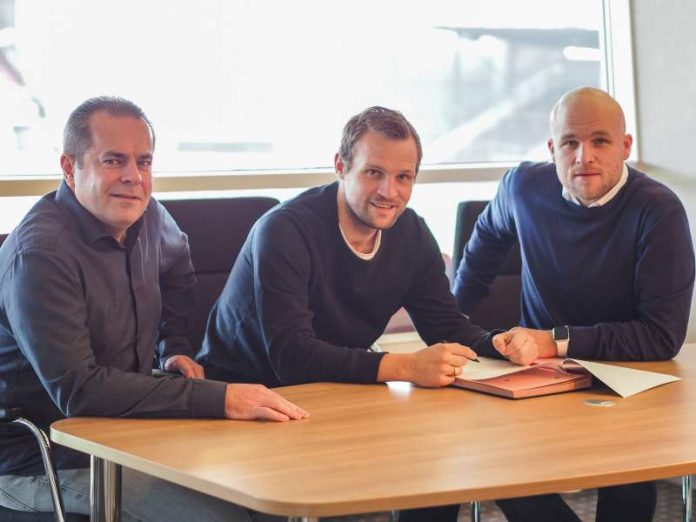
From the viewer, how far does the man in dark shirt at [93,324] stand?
73.1 inches

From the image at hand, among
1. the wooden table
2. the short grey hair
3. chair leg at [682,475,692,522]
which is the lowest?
chair leg at [682,475,692,522]

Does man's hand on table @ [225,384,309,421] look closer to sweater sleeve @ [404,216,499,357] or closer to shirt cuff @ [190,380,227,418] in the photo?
shirt cuff @ [190,380,227,418]

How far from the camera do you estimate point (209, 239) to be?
9.46 feet

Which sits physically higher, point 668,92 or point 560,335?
point 668,92

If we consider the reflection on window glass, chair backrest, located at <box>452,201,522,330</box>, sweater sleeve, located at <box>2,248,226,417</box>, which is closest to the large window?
the reflection on window glass

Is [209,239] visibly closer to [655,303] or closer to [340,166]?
[340,166]

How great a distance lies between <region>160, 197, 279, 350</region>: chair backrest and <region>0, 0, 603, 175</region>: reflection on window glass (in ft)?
2.70

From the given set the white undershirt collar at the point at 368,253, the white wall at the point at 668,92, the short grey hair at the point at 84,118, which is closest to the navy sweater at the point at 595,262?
the white undershirt collar at the point at 368,253

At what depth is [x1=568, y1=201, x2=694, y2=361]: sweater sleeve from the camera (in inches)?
93.9

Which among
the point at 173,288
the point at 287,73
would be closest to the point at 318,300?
the point at 173,288

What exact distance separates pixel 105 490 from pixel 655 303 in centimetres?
140

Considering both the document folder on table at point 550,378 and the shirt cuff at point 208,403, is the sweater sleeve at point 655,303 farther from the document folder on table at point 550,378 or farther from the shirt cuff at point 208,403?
the shirt cuff at point 208,403

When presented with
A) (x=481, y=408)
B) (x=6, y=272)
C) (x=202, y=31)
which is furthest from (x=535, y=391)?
(x=202, y=31)

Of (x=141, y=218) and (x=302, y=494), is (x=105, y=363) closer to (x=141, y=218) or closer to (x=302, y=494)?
(x=141, y=218)
